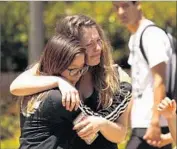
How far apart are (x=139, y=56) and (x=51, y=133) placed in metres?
1.47

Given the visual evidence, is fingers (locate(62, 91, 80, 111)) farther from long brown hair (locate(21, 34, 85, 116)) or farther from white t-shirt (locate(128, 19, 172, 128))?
white t-shirt (locate(128, 19, 172, 128))

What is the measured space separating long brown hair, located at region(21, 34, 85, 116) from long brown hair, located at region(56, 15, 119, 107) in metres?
0.05

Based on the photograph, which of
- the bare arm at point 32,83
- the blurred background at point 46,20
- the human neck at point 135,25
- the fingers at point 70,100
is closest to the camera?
the fingers at point 70,100

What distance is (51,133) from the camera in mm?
2518

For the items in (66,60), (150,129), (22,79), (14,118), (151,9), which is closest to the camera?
(66,60)

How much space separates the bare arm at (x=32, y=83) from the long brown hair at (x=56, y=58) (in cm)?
3

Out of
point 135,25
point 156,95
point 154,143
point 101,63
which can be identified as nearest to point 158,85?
point 156,95

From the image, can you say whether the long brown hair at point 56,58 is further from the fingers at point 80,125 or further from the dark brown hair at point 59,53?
the fingers at point 80,125

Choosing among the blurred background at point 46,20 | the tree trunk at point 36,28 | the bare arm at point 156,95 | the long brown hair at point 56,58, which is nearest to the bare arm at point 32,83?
the long brown hair at point 56,58

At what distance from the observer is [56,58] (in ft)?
8.28

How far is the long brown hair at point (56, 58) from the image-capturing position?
250cm

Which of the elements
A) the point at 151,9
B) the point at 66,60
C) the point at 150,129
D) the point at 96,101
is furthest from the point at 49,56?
the point at 151,9

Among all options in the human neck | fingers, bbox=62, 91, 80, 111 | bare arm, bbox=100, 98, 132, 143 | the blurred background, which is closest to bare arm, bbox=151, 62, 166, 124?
the human neck

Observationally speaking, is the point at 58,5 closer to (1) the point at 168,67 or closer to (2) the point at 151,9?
(2) the point at 151,9
